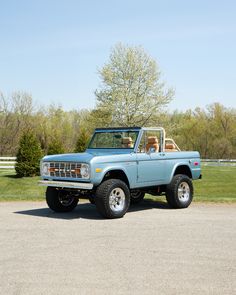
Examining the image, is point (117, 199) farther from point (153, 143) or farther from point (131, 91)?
point (131, 91)

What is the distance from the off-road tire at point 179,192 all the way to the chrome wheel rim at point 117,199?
1.74 metres

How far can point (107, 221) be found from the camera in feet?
32.7

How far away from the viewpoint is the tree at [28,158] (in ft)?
98.5

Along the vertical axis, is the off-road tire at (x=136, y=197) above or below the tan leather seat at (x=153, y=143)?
below

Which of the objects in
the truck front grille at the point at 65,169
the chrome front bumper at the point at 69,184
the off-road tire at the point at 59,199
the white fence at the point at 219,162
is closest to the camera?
the chrome front bumper at the point at 69,184

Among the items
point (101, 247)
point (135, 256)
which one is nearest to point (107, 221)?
point (101, 247)

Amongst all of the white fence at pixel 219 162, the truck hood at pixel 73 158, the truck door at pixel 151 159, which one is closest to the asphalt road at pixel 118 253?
the truck door at pixel 151 159

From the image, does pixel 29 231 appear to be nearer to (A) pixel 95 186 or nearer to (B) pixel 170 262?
(A) pixel 95 186

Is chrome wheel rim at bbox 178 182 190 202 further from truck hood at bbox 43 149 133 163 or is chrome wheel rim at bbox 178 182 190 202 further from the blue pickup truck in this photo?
truck hood at bbox 43 149 133 163

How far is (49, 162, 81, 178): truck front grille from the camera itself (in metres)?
10.3

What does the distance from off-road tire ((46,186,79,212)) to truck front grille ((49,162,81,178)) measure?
58cm

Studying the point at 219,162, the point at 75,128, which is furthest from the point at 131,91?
the point at 75,128

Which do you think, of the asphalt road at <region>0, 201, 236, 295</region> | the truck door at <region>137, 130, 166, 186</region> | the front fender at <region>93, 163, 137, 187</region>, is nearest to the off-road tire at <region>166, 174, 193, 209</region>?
the truck door at <region>137, 130, 166, 186</region>

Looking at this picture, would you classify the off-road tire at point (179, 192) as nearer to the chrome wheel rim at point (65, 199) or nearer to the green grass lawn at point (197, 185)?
the chrome wheel rim at point (65, 199)
